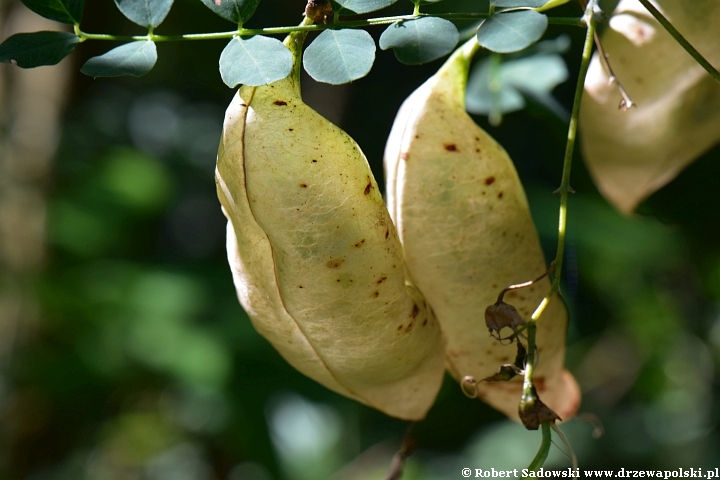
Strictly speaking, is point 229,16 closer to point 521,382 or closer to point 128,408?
point 521,382

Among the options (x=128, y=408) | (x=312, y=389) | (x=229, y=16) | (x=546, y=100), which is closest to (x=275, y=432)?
(x=312, y=389)

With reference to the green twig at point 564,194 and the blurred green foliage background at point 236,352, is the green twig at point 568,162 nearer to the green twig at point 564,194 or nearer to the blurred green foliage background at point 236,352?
the green twig at point 564,194

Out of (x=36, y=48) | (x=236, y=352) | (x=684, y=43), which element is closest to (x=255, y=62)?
(x=36, y=48)

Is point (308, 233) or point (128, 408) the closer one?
point (308, 233)

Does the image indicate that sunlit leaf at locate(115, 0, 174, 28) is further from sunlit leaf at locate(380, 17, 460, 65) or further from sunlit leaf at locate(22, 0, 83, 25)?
sunlit leaf at locate(380, 17, 460, 65)

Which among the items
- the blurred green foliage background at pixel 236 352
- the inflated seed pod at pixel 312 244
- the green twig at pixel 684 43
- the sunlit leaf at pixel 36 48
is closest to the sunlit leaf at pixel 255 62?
the inflated seed pod at pixel 312 244

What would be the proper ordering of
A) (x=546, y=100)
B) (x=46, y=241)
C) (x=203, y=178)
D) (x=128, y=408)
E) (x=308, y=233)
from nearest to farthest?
(x=308, y=233) < (x=546, y=100) < (x=46, y=241) < (x=128, y=408) < (x=203, y=178)

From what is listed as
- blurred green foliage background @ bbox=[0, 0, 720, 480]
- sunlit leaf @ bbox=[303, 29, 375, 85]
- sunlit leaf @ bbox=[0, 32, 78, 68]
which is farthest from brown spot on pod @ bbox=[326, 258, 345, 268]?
blurred green foliage background @ bbox=[0, 0, 720, 480]
